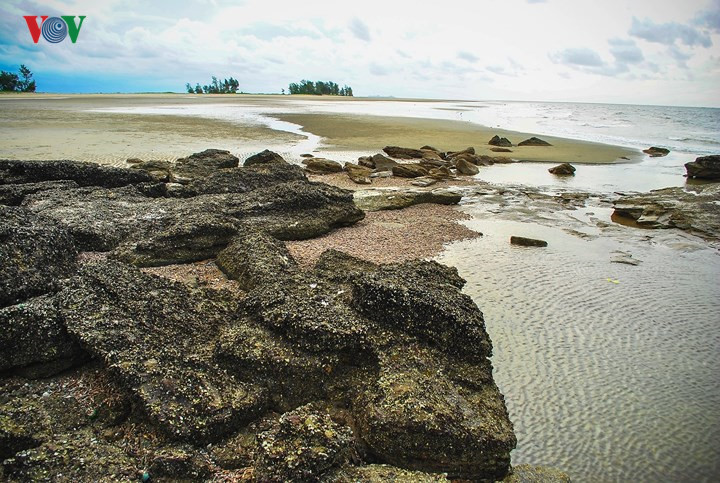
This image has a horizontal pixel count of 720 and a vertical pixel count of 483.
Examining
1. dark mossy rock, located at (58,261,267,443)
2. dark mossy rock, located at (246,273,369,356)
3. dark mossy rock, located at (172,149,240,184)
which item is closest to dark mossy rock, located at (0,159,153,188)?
dark mossy rock, located at (172,149,240,184)

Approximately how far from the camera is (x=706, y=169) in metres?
19.9

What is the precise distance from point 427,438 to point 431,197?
10.3 m

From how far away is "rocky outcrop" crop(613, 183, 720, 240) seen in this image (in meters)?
11.7

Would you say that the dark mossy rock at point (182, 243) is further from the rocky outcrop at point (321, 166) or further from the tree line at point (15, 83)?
the tree line at point (15, 83)

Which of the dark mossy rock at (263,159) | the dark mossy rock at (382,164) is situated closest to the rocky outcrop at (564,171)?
the dark mossy rock at (382,164)

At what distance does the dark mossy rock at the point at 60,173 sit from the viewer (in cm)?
994

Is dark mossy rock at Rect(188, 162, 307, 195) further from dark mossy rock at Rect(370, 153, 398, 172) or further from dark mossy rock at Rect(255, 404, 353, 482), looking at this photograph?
dark mossy rock at Rect(255, 404, 353, 482)

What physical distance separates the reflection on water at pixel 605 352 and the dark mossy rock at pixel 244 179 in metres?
4.92

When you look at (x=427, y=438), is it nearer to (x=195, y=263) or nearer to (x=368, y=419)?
(x=368, y=419)

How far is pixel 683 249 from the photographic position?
1020cm

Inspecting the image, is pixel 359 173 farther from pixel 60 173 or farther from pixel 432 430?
pixel 432 430

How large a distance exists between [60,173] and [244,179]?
12.7ft

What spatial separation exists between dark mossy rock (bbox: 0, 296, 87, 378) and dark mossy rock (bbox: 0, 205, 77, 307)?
2.64ft

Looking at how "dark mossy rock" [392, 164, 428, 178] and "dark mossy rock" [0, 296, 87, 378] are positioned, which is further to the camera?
"dark mossy rock" [392, 164, 428, 178]
